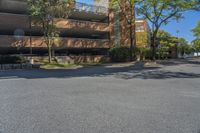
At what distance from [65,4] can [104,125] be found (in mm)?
26867

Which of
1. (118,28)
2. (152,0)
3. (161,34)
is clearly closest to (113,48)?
(118,28)

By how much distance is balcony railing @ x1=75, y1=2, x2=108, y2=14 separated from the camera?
39150 mm

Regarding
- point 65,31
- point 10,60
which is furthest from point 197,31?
point 10,60

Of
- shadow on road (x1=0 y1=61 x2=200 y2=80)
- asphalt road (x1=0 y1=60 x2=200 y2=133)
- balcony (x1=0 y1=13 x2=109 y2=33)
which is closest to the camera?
asphalt road (x1=0 y1=60 x2=200 y2=133)

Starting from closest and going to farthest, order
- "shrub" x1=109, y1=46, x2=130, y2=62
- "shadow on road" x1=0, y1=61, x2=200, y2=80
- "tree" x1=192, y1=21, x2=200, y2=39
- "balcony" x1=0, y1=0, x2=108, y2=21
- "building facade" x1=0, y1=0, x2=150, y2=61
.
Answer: "shadow on road" x1=0, y1=61, x2=200, y2=80, "building facade" x1=0, y1=0, x2=150, y2=61, "balcony" x1=0, y1=0, x2=108, y2=21, "shrub" x1=109, y1=46, x2=130, y2=62, "tree" x1=192, y1=21, x2=200, y2=39

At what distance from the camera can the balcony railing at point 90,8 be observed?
3915 centimetres

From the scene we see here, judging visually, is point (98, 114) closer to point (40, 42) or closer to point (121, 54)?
point (40, 42)

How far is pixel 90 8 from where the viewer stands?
41062 millimetres

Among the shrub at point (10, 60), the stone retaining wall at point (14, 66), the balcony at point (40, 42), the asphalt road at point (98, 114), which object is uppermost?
the balcony at point (40, 42)

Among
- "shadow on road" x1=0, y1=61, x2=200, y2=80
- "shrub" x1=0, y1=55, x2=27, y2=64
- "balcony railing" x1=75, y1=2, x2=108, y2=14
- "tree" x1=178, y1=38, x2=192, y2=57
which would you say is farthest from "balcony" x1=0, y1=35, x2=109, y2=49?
"tree" x1=178, y1=38, x2=192, y2=57

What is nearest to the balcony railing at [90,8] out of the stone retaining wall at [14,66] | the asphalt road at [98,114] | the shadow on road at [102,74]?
the stone retaining wall at [14,66]

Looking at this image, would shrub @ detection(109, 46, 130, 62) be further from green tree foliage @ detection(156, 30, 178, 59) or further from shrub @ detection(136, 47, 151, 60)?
green tree foliage @ detection(156, 30, 178, 59)

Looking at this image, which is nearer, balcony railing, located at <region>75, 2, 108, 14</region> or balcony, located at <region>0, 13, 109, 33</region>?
balcony, located at <region>0, 13, 109, 33</region>

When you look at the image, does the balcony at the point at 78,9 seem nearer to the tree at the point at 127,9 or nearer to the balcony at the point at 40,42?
the tree at the point at 127,9
